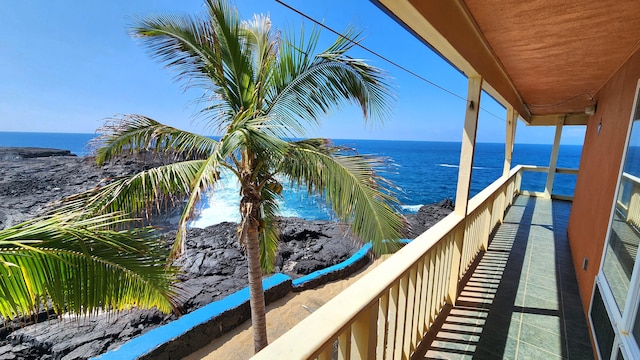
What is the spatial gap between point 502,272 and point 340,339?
3.17 metres

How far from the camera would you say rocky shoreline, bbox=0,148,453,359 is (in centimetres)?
499

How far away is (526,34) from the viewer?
6.42ft

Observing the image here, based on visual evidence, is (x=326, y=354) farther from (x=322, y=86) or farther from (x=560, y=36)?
(x=322, y=86)

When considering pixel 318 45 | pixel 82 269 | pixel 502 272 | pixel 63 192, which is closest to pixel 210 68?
pixel 318 45

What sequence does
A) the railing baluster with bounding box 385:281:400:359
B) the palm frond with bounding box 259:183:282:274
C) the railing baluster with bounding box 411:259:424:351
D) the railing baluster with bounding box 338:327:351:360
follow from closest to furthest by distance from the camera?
the railing baluster with bounding box 338:327:351:360 < the railing baluster with bounding box 385:281:400:359 < the railing baluster with bounding box 411:259:424:351 < the palm frond with bounding box 259:183:282:274

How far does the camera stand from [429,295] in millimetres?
2002

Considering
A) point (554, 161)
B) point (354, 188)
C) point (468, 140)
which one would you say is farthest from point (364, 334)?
point (554, 161)

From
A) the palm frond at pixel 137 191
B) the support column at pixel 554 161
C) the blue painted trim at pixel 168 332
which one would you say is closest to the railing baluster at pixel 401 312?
the palm frond at pixel 137 191

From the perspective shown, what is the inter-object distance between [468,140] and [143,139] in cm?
328

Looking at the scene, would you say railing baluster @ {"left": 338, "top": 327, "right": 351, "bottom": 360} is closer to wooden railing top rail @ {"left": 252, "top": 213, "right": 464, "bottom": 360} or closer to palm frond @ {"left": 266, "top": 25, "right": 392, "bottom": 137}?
wooden railing top rail @ {"left": 252, "top": 213, "right": 464, "bottom": 360}

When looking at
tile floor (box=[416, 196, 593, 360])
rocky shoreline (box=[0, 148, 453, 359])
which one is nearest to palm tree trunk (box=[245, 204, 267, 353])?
rocky shoreline (box=[0, 148, 453, 359])

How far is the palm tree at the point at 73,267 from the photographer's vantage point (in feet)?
4.62

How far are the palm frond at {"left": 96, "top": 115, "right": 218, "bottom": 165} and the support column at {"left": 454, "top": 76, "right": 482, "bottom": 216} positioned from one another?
2419mm

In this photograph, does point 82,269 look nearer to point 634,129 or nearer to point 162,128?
point 162,128
